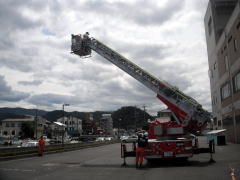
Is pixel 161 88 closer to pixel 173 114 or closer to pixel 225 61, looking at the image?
pixel 173 114

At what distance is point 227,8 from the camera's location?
4600cm

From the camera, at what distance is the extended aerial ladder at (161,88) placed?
1933 cm

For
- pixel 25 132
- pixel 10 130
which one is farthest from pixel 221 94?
pixel 10 130

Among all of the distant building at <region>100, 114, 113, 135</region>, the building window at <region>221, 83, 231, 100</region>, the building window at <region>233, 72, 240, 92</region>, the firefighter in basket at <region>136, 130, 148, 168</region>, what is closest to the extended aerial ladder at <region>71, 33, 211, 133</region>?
the firefighter in basket at <region>136, 130, 148, 168</region>

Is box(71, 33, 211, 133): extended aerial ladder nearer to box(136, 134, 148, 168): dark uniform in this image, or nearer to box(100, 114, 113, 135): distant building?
box(136, 134, 148, 168): dark uniform

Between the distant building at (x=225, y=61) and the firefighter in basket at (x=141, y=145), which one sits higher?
the distant building at (x=225, y=61)

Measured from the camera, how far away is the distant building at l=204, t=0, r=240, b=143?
33.9m

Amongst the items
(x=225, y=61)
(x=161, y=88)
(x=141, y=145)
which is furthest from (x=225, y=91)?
(x=141, y=145)

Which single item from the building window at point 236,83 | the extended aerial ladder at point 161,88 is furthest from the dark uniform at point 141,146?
the building window at point 236,83

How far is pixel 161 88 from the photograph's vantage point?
21469mm

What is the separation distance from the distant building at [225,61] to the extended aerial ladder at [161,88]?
1421 centimetres

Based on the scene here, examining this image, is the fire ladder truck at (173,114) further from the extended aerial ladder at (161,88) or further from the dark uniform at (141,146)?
the dark uniform at (141,146)

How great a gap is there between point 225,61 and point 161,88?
2139 cm

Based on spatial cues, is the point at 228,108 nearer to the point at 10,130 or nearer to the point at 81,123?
the point at 10,130
